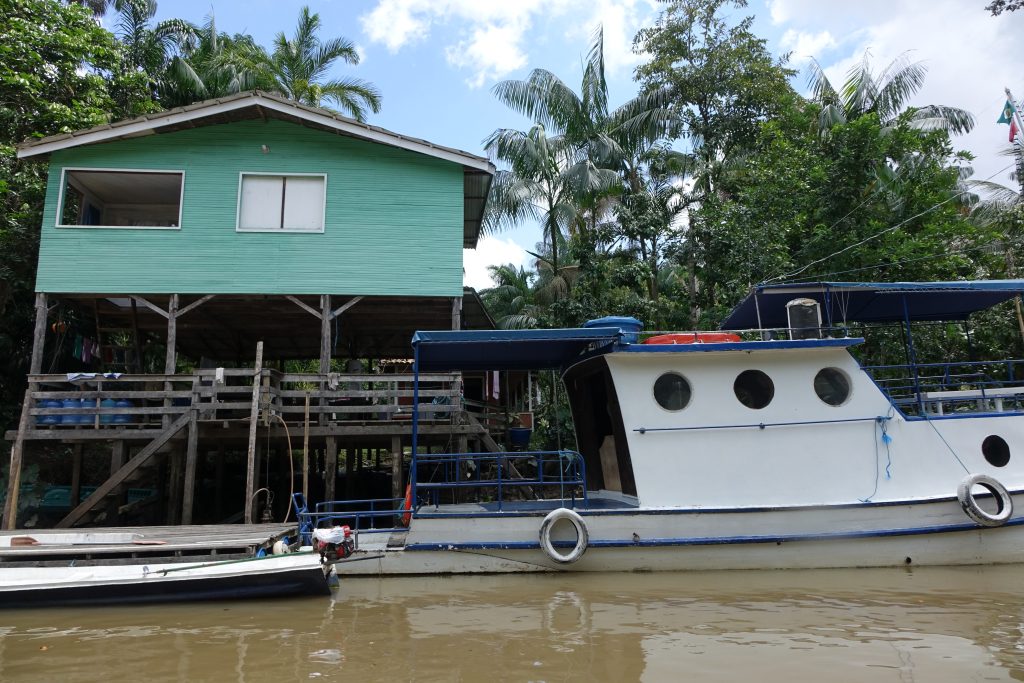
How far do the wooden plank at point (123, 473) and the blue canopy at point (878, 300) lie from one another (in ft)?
28.1

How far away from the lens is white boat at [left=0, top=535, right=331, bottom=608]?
6.51m

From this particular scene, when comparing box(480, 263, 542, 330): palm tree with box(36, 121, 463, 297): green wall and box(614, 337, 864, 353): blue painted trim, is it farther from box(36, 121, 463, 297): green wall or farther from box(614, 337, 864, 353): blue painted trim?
box(614, 337, 864, 353): blue painted trim

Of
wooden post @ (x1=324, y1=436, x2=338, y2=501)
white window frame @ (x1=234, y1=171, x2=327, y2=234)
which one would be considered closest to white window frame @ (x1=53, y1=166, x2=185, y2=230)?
white window frame @ (x1=234, y1=171, x2=327, y2=234)

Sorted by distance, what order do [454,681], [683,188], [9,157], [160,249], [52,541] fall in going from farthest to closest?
[683,188] < [9,157] < [160,249] < [52,541] < [454,681]

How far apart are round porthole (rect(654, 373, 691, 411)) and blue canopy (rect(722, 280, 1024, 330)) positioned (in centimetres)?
172

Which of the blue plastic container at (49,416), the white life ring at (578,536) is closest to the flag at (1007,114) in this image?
the white life ring at (578,536)

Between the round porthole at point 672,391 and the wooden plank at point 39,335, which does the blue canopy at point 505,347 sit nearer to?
the round porthole at point 672,391

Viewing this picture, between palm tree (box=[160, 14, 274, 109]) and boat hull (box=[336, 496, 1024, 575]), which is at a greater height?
palm tree (box=[160, 14, 274, 109])

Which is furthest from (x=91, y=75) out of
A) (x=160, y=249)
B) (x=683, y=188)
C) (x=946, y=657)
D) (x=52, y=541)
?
(x=946, y=657)

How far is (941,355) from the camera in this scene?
14.5 meters

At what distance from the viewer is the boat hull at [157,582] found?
6.51m

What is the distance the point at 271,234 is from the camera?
1214cm

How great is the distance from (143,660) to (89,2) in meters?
24.4

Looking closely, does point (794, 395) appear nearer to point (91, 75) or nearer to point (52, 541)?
point (52, 541)
